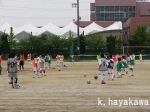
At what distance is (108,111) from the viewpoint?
12367 mm

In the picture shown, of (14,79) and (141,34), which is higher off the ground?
(141,34)

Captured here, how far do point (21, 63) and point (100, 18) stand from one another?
7899cm

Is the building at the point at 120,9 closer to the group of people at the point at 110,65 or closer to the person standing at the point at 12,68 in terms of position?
the group of people at the point at 110,65

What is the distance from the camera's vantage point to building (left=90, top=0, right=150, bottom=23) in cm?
11062

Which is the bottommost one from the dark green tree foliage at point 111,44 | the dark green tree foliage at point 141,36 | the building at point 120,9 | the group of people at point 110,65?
the group of people at point 110,65

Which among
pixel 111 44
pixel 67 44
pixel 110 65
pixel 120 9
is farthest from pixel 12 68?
pixel 120 9

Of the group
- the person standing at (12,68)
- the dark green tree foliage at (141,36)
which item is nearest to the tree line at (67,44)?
the dark green tree foliage at (141,36)

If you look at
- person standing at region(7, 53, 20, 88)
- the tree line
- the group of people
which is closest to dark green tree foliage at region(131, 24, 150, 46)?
the tree line

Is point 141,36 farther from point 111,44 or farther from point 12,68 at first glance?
point 12,68

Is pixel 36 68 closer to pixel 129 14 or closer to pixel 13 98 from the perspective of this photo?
pixel 13 98

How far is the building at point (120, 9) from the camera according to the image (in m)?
111

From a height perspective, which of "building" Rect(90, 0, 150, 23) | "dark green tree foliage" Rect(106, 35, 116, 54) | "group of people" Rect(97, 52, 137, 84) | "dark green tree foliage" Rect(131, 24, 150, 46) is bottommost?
"group of people" Rect(97, 52, 137, 84)

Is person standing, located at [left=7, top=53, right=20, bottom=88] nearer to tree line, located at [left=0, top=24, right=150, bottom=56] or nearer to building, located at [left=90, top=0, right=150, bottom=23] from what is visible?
tree line, located at [left=0, top=24, right=150, bottom=56]

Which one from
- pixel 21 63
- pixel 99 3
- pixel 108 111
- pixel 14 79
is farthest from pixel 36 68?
pixel 99 3
